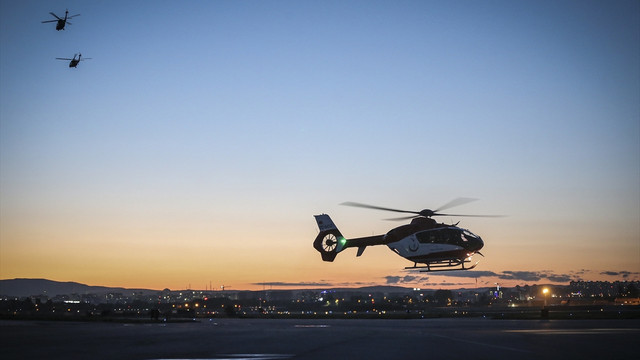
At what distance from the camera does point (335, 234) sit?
70688mm

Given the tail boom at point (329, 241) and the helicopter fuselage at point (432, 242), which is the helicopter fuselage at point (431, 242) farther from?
the tail boom at point (329, 241)

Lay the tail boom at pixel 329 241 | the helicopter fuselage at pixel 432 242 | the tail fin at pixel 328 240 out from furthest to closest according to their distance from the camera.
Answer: the tail fin at pixel 328 240 → the tail boom at pixel 329 241 → the helicopter fuselage at pixel 432 242

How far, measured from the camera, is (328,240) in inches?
2785

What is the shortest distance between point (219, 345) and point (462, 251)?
3397 cm

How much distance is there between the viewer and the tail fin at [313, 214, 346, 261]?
70000 mm

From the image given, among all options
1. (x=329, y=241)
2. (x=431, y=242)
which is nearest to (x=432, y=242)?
(x=431, y=242)

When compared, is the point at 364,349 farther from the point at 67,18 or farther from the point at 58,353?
the point at 67,18

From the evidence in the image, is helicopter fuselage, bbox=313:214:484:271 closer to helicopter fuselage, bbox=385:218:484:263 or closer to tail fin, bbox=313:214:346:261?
helicopter fuselage, bbox=385:218:484:263

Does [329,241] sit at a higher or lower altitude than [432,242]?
higher

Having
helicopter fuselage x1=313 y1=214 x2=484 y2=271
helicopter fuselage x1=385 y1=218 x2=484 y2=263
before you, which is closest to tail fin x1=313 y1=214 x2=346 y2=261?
helicopter fuselage x1=313 y1=214 x2=484 y2=271

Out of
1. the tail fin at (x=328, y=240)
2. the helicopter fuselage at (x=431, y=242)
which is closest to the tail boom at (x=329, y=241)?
the tail fin at (x=328, y=240)

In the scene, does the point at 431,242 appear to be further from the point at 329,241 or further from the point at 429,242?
the point at 329,241

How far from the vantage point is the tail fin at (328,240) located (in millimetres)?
70000

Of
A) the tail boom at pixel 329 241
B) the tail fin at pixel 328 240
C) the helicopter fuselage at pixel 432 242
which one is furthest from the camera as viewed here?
the tail fin at pixel 328 240
